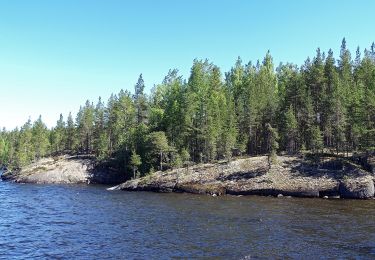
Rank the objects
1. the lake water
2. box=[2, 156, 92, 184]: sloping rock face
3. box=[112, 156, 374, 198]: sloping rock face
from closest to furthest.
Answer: the lake water, box=[112, 156, 374, 198]: sloping rock face, box=[2, 156, 92, 184]: sloping rock face

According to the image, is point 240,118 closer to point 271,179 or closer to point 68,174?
point 271,179

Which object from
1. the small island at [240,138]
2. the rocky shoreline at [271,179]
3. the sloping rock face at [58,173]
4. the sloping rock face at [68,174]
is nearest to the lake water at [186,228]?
the rocky shoreline at [271,179]

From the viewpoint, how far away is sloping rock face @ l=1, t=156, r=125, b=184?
116m

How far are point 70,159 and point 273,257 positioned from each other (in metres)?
104

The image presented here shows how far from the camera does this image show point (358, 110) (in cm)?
8694

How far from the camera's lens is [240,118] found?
366 feet

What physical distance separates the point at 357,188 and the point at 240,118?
43.1m

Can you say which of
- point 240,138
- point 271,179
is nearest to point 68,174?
point 240,138

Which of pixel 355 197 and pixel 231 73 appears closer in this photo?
pixel 355 197

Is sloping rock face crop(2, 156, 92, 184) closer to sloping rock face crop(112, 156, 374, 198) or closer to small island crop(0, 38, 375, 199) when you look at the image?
small island crop(0, 38, 375, 199)

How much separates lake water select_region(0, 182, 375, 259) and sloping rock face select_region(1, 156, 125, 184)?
141 ft

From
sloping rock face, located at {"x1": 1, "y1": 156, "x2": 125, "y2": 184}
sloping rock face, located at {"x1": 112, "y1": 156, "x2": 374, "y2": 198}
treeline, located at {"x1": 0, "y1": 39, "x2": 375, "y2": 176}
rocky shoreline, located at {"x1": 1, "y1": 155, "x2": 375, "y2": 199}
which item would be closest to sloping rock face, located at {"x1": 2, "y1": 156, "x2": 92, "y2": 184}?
sloping rock face, located at {"x1": 1, "y1": 156, "x2": 125, "y2": 184}

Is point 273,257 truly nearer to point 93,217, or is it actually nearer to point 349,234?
point 349,234

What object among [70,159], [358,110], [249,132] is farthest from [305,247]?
[70,159]
